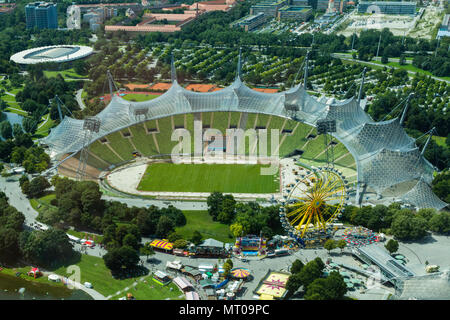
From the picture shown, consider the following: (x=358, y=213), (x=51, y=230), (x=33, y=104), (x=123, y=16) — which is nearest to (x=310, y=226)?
(x=358, y=213)

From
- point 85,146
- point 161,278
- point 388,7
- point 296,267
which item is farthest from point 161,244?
point 388,7

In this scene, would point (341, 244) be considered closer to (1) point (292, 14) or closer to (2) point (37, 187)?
(2) point (37, 187)

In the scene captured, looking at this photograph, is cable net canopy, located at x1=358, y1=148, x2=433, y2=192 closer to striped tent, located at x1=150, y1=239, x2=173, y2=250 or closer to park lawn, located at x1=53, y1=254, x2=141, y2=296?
striped tent, located at x1=150, y1=239, x2=173, y2=250

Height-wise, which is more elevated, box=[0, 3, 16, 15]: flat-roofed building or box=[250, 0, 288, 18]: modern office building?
box=[250, 0, 288, 18]: modern office building

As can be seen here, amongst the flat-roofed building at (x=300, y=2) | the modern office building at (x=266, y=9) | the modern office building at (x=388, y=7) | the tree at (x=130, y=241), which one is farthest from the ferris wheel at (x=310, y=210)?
the flat-roofed building at (x=300, y=2)

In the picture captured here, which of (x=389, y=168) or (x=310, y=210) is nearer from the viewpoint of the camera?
(x=310, y=210)

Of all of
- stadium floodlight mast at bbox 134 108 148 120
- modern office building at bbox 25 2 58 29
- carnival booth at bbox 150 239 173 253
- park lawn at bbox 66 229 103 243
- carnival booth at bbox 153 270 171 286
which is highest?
modern office building at bbox 25 2 58 29

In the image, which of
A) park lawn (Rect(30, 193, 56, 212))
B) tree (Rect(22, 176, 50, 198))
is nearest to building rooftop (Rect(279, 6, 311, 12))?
tree (Rect(22, 176, 50, 198))
